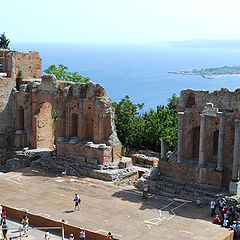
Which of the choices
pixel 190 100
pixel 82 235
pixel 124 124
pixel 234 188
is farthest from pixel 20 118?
pixel 234 188

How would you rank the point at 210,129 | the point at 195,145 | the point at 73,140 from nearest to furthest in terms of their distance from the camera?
the point at 210,129, the point at 195,145, the point at 73,140

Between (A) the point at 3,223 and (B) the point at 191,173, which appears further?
(B) the point at 191,173

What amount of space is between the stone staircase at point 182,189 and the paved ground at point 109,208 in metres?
0.67

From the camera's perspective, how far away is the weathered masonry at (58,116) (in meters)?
36.0

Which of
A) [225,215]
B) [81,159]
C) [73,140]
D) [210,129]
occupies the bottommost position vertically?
[225,215]

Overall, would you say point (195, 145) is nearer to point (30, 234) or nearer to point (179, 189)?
point (179, 189)

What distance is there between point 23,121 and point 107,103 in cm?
1044

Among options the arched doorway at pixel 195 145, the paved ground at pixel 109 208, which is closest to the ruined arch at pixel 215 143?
the arched doorway at pixel 195 145

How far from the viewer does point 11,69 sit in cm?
4178

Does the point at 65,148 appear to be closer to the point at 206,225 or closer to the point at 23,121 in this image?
the point at 23,121

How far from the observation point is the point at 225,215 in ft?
83.3

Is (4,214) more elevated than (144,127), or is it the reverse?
(144,127)

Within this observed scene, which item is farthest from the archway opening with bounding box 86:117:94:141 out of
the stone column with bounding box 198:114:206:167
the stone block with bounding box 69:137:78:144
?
the stone column with bounding box 198:114:206:167

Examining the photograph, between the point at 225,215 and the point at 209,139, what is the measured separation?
6388 millimetres
